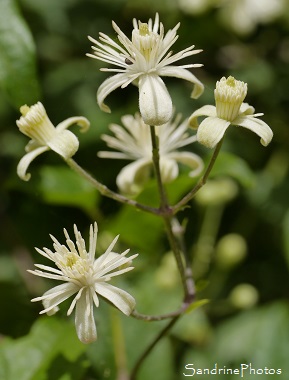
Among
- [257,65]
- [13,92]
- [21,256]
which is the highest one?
[257,65]

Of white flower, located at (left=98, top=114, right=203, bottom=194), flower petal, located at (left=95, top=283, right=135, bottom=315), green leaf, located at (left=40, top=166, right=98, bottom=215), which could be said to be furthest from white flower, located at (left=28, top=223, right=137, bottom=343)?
green leaf, located at (left=40, top=166, right=98, bottom=215)

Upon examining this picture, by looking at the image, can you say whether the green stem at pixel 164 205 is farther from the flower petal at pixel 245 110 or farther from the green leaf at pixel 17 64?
the green leaf at pixel 17 64

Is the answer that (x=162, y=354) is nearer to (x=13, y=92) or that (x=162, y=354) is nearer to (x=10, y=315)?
(x=10, y=315)

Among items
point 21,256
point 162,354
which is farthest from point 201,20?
point 162,354

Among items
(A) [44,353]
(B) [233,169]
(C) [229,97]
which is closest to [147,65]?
(C) [229,97]

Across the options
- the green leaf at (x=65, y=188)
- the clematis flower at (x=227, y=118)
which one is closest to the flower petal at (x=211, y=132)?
the clematis flower at (x=227, y=118)

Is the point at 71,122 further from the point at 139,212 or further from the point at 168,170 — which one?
the point at 139,212
